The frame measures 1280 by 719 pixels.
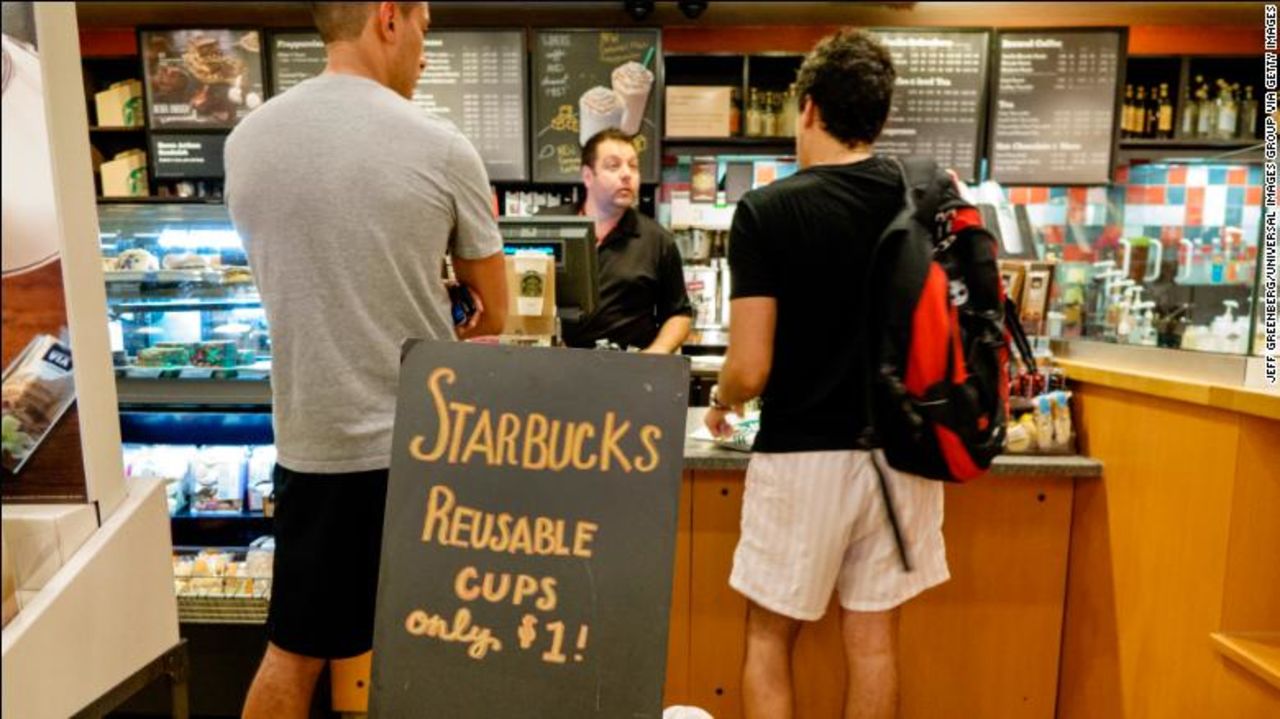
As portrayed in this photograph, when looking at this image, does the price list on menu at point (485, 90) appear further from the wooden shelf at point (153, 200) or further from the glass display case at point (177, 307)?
the glass display case at point (177, 307)

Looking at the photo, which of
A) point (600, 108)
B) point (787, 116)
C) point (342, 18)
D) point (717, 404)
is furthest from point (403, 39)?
point (787, 116)

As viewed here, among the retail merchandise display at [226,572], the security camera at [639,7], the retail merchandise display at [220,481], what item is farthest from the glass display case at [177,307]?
the security camera at [639,7]

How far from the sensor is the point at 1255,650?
165 cm

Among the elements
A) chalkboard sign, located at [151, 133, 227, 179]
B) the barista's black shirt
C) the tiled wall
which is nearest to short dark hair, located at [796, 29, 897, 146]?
the barista's black shirt

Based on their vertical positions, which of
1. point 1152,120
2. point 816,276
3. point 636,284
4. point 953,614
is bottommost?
point 953,614

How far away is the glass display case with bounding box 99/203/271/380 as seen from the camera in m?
2.37

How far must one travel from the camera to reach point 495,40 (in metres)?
4.18

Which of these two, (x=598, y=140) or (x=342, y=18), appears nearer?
(x=342, y=18)

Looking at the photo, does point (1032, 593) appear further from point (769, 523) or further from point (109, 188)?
point (109, 188)

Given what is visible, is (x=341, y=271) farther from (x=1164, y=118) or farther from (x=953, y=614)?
(x=1164, y=118)

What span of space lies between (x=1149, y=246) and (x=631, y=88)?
2.94m

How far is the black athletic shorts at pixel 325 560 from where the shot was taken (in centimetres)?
138

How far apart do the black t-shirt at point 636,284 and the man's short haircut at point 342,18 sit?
1.54 meters

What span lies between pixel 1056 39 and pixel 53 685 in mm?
4791
